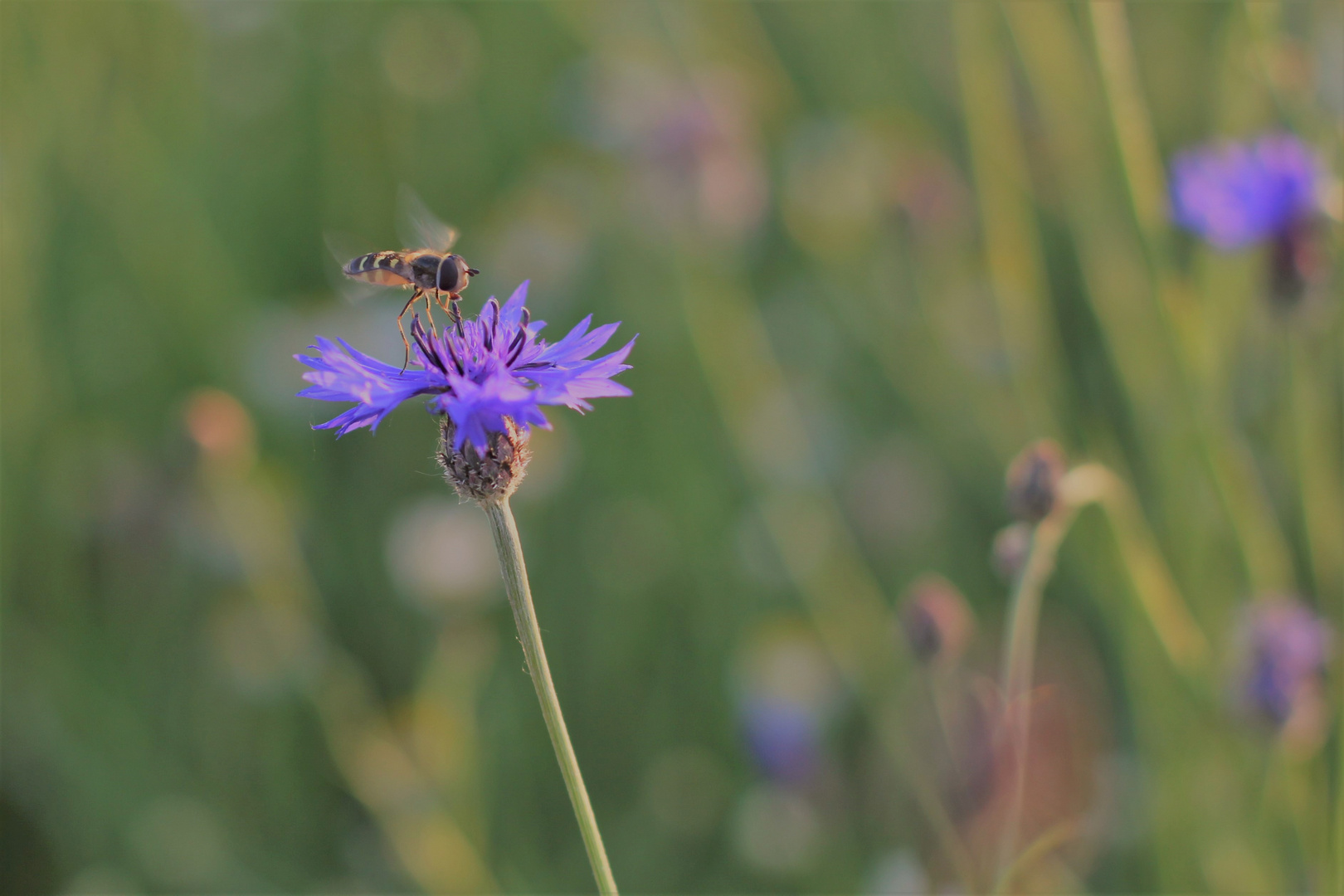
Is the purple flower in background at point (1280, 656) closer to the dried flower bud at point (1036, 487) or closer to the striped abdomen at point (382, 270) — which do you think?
the dried flower bud at point (1036, 487)

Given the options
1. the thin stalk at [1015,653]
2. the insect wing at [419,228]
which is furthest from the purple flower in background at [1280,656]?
the insect wing at [419,228]

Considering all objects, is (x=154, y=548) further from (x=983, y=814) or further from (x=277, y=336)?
(x=983, y=814)

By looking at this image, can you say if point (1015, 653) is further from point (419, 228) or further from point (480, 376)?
point (419, 228)

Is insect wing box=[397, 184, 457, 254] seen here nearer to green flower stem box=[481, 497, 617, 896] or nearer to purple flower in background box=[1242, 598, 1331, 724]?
green flower stem box=[481, 497, 617, 896]

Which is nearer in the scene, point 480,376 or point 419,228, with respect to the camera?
Answer: point 480,376

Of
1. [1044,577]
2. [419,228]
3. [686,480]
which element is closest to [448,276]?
[419,228]

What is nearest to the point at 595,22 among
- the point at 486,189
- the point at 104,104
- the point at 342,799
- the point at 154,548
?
the point at 486,189
